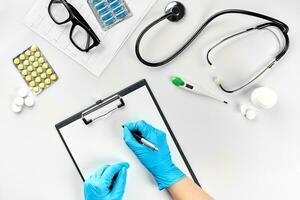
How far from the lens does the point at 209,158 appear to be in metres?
0.87

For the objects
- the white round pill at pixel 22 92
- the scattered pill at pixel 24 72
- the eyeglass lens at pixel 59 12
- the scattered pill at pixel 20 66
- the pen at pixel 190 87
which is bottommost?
the pen at pixel 190 87

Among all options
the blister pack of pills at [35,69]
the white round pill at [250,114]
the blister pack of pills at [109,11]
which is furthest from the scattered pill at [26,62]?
the white round pill at [250,114]

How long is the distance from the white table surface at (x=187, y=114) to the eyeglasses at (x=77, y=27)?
0.20 ft

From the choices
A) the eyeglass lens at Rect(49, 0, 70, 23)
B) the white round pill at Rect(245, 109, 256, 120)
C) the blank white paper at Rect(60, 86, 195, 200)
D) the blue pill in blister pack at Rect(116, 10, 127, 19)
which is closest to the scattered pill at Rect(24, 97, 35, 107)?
the blank white paper at Rect(60, 86, 195, 200)

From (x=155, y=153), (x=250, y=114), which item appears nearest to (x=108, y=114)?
(x=155, y=153)

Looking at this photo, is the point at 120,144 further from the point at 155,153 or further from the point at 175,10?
the point at 175,10

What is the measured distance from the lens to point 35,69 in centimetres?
86

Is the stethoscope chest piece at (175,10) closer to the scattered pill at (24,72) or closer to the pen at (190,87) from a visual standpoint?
the pen at (190,87)

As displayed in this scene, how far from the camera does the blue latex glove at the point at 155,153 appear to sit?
0.82 meters

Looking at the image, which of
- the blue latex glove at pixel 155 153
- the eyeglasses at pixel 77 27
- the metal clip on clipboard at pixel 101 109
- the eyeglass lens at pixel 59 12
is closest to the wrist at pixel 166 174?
the blue latex glove at pixel 155 153

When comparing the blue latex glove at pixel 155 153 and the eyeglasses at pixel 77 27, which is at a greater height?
the eyeglasses at pixel 77 27

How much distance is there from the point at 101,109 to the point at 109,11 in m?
0.27

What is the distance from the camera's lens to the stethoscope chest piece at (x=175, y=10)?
31.7 inches

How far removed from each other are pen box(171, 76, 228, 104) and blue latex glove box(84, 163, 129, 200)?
10.5 inches
